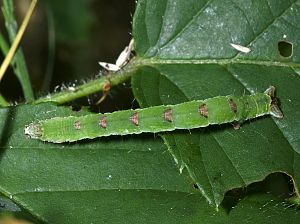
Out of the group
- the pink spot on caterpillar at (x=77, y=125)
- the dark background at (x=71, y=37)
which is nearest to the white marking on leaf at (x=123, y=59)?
the pink spot on caterpillar at (x=77, y=125)

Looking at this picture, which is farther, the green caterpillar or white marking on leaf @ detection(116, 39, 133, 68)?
white marking on leaf @ detection(116, 39, 133, 68)

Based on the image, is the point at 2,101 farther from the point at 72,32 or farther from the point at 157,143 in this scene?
the point at 72,32

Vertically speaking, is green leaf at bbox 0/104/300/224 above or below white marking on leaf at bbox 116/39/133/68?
below

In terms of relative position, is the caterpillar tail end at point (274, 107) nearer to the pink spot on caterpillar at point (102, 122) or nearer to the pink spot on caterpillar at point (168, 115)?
the pink spot on caterpillar at point (168, 115)

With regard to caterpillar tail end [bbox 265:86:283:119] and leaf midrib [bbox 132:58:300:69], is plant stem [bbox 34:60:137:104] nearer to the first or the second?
leaf midrib [bbox 132:58:300:69]

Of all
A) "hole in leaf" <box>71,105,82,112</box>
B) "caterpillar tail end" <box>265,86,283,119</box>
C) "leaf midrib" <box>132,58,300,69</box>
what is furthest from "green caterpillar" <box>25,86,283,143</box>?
"leaf midrib" <box>132,58,300,69</box>

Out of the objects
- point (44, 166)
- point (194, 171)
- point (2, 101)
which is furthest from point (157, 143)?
point (2, 101)

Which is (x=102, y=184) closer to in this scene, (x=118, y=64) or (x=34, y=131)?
(x=34, y=131)
